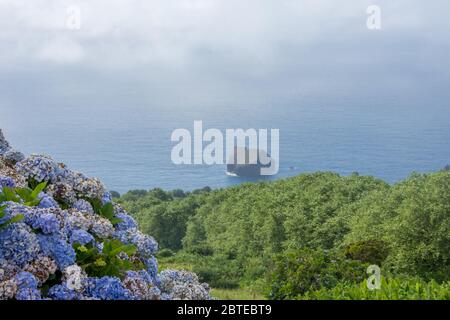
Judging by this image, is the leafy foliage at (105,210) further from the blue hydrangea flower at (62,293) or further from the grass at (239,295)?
the grass at (239,295)

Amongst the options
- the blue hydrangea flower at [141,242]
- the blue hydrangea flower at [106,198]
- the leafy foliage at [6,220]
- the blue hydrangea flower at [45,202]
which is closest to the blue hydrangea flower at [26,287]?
the leafy foliage at [6,220]

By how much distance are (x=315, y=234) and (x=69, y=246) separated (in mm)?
19398

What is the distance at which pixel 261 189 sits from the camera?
27734 millimetres

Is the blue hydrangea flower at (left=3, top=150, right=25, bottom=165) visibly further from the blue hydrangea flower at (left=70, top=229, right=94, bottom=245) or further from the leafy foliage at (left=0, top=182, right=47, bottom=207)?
the blue hydrangea flower at (left=70, top=229, right=94, bottom=245)

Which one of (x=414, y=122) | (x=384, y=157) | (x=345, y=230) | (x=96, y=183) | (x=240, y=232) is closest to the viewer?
(x=96, y=183)

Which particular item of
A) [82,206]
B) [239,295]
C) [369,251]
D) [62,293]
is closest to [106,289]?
[62,293]

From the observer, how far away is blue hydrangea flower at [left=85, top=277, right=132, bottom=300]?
297cm

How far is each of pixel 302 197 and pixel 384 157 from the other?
850cm

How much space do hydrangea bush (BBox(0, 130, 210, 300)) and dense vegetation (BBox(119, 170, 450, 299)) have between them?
10.6 ft

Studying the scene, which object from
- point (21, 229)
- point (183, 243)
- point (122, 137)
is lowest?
point (183, 243)

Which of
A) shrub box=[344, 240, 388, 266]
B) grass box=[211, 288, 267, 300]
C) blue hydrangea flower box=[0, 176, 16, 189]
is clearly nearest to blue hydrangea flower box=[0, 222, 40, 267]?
blue hydrangea flower box=[0, 176, 16, 189]

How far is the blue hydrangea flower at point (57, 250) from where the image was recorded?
299 centimetres

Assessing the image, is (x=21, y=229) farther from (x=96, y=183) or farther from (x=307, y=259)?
(x=307, y=259)
